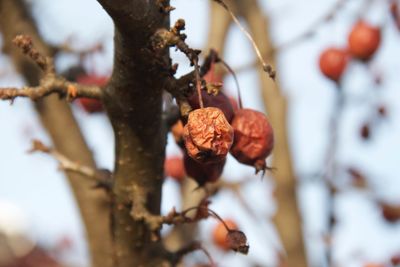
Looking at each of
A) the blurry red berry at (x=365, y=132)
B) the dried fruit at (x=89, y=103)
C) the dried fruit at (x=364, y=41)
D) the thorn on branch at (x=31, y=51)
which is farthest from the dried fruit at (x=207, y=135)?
the blurry red berry at (x=365, y=132)

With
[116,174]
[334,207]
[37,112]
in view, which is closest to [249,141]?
[116,174]

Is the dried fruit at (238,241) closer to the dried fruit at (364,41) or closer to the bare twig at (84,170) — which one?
the bare twig at (84,170)

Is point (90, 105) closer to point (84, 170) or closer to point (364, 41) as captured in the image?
point (84, 170)

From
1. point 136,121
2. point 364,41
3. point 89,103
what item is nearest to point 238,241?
point 136,121

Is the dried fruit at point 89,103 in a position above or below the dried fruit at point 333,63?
below

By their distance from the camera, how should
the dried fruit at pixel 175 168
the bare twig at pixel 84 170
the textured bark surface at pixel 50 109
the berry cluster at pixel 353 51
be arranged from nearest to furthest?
the bare twig at pixel 84 170
the textured bark surface at pixel 50 109
the dried fruit at pixel 175 168
the berry cluster at pixel 353 51
